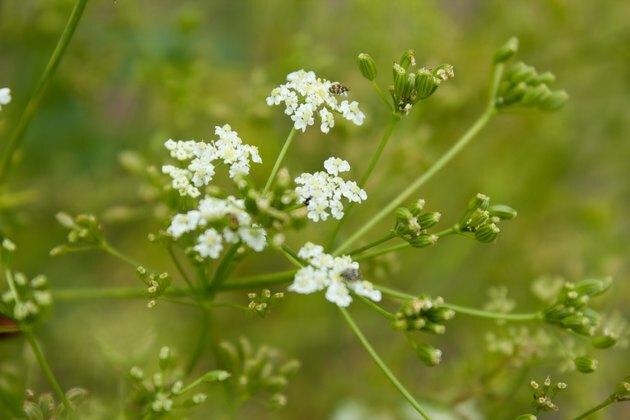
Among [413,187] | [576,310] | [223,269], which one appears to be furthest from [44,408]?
[576,310]

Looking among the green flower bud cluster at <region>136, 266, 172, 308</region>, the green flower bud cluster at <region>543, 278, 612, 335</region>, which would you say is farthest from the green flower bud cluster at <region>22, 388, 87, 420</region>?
the green flower bud cluster at <region>543, 278, 612, 335</region>

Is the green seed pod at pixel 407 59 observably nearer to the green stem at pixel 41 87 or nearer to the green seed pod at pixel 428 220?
the green seed pod at pixel 428 220

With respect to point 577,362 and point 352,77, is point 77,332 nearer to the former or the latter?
point 352,77

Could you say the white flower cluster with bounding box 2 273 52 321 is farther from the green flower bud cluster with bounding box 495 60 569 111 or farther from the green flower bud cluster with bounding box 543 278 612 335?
the green flower bud cluster with bounding box 495 60 569 111

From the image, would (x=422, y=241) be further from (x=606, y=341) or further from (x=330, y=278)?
(x=606, y=341)

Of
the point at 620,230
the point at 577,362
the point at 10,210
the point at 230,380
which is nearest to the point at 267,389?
the point at 230,380

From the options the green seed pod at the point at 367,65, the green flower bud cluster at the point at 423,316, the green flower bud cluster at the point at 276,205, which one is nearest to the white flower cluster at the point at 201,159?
the green flower bud cluster at the point at 276,205
